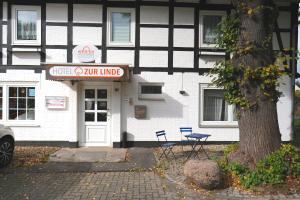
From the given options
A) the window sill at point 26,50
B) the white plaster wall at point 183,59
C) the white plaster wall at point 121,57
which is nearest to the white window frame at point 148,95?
the white plaster wall at point 121,57

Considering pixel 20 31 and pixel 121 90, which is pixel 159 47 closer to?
pixel 121 90

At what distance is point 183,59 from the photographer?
13133 millimetres

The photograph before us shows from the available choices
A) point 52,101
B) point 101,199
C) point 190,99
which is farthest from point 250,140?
point 52,101

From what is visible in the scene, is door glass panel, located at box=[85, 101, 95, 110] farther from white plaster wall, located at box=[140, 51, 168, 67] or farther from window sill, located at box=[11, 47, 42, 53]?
window sill, located at box=[11, 47, 42, 53]

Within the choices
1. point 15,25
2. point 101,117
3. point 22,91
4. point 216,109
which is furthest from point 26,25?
point 216,109

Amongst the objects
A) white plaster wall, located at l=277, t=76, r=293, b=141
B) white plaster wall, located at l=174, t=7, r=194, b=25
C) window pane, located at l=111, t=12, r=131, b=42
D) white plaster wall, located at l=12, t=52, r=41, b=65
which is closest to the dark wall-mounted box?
window pane, located at l=111, t=12, r=131, b=42

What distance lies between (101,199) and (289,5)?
10.2m

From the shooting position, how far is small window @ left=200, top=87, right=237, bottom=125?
13.5 m

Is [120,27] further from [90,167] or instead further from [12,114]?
[90,167]

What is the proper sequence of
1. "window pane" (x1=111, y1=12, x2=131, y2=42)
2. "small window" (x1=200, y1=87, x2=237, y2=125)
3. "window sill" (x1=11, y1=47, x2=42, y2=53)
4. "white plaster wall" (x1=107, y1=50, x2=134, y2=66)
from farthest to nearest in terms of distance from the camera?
"small window" (x1=200, y1=87, x2=237, y2=125), "window pane" (x1=111, y1=12, x2=131, y2=42), "white plaster wall" (x1=107, y1=50, x2=134, y2=66), "window sill" (x1=11, y1=47, x2=42, y2=53)

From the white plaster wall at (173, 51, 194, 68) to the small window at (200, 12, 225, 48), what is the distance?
23.2 inches

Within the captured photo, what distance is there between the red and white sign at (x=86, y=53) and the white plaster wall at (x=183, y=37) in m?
2.77

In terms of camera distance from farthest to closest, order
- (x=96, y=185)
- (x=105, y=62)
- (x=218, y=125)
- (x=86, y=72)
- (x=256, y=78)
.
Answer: (x=218, y=125)
(x=105, y=62)
(x=86, y=72)
(x=256, y=78)
(x=96, y=185)

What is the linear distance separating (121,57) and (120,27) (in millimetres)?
1043
